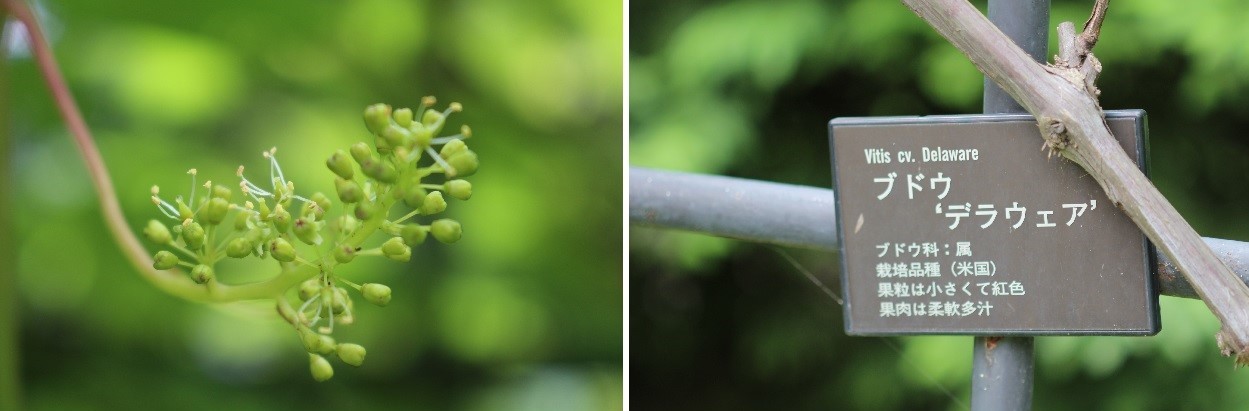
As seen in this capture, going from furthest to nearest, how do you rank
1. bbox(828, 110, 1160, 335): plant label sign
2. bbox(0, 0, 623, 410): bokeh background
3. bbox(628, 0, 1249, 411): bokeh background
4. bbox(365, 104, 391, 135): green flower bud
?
1. bbox(628, 0, 1249, 411): bokeh background
2. bbox(0, 0, 623, 410): bokeh background
3. bbox(828, 110, 1160, 335): plant label sign
4. bbox(365, 104, 391, 135): green flower bud

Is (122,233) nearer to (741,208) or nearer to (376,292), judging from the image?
(376,292)

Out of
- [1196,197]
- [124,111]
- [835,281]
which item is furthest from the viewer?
[835,281]

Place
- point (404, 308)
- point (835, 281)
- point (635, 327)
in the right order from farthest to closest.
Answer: point (635, 327) → point (835, 281) → point (404, 308)

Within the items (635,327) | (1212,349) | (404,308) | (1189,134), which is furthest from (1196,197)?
(404,308)

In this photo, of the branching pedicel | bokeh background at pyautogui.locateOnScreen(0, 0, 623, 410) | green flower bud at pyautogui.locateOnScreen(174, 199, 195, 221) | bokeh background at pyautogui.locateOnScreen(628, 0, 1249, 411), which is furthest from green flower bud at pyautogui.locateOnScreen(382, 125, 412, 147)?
bokeh background at pyautogui.locateOnScreen(628, 0, 1249, 411)

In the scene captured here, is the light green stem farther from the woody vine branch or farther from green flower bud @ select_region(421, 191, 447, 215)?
the woody vine branch

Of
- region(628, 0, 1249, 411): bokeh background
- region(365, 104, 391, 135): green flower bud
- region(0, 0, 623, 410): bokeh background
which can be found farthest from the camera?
region(628, 0, 1249, 411): bokeh background

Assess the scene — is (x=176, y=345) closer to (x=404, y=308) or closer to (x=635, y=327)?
(x=404, y=308)

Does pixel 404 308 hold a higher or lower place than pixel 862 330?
higher
